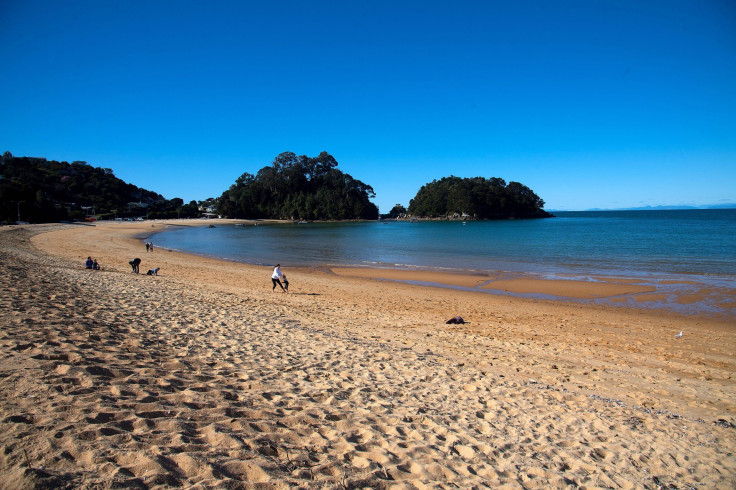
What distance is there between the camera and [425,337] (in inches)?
350

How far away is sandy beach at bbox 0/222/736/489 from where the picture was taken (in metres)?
3.15

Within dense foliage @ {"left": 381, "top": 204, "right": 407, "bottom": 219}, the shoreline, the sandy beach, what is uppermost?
dense foliage @ {"left": 381, "top": 204, "right": 407, "bottom": 219}

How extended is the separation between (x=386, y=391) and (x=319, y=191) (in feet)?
431

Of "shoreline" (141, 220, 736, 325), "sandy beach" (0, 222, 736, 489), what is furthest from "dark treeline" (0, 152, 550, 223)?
"sandy beach" (0, 222, 736, 489)

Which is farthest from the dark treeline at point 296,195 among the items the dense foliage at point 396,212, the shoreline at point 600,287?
the shoreline at point 600,287

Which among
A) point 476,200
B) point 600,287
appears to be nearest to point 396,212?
point 476,200

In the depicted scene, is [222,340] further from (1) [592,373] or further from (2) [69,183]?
(2) [69,183]

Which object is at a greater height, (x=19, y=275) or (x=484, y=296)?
(x=19, y=275)

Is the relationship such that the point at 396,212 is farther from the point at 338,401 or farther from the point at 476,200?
the point at 338,401

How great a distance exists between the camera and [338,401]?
4.84 m

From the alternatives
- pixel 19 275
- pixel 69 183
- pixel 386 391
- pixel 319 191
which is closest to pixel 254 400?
pixel 386 391

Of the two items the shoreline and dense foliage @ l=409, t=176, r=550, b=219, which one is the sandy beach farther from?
dense foliage @ l=409, t=176, r=550, b=219

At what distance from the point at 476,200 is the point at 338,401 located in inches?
5523

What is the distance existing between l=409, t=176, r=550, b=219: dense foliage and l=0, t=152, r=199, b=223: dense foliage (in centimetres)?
9288
